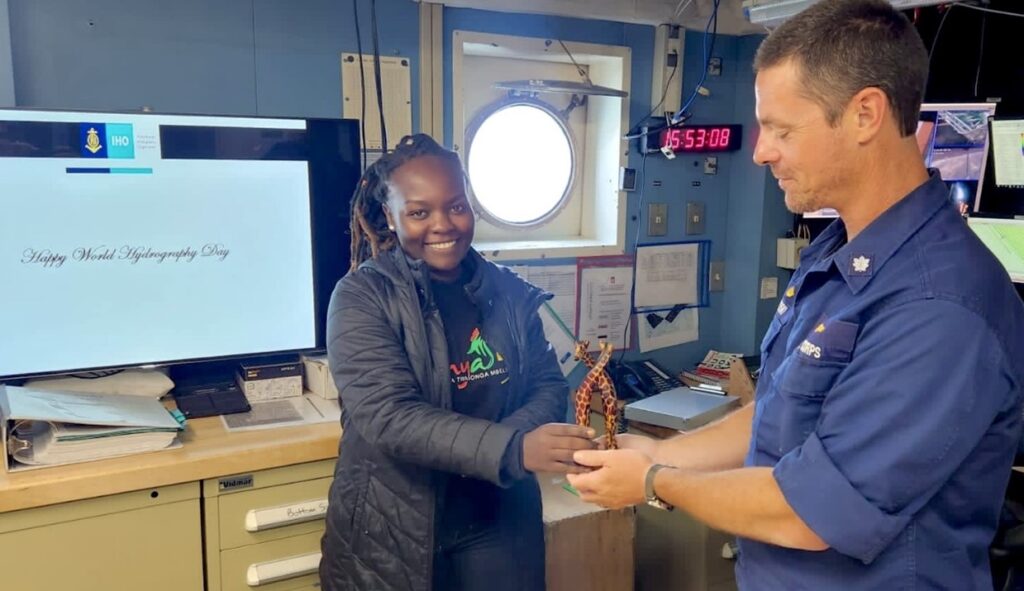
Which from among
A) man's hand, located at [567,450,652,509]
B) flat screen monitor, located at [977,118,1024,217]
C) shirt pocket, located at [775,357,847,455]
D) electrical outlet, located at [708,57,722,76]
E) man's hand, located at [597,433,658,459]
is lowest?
man's hand, located at [597,433,658,459]

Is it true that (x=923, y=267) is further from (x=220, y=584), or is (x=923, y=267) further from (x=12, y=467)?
(x=12, y=467)

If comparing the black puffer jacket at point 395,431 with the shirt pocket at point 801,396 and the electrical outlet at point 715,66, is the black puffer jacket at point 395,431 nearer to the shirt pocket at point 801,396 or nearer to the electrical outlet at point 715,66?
the shirt pocket at point 801,396

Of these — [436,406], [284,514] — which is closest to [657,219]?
[436,406]

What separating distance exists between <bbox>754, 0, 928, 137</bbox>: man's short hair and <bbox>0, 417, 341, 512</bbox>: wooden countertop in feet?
4.05

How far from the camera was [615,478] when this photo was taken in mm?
1262

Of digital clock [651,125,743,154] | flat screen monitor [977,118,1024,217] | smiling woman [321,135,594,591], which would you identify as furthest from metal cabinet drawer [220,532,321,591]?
flat screen monitor [977,118,1024,217]

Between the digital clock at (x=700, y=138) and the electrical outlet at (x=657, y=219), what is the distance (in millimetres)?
205

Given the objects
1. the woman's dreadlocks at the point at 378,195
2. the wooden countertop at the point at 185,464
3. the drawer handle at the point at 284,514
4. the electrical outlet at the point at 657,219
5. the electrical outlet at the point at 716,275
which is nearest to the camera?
the wooden countertop at the point at 185,464

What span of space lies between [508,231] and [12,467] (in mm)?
1659

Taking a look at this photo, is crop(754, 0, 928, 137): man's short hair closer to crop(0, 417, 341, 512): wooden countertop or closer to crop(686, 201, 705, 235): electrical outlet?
crop(0, 417, 341, 512): wooden countertop

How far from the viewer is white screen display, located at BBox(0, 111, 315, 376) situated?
1720 millimetres

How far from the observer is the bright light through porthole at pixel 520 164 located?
2713 millimetres

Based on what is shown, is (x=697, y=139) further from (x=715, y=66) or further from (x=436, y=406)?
(x=436, y=406)

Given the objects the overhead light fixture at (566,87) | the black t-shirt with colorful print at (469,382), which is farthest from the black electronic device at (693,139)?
the black t-shirt with colorful print at (469,382)
